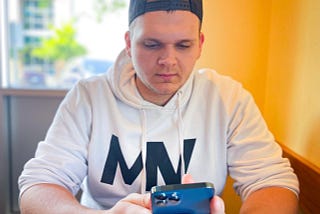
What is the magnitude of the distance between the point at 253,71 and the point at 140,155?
631 mm

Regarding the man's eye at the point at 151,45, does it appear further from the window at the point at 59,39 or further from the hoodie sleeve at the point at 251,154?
the window at the point at 59,39

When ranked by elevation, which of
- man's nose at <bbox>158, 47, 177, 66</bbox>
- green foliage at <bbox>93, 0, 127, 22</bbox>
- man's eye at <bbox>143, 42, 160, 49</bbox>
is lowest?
man's nose at <bbox>158, 47, 177, 66</bbox>

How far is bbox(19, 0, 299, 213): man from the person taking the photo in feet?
2.63

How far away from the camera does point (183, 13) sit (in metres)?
0.80

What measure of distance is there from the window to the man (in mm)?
586

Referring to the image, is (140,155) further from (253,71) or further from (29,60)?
(29,60)

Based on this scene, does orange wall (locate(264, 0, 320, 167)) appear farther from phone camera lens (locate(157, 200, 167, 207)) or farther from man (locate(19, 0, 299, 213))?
A: phone camera lens (locate(157, 200, 167, 207))

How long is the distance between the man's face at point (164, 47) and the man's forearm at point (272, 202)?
34cm

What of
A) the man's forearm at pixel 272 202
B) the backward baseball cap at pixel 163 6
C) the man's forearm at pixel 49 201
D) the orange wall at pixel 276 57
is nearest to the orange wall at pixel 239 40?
the orange wall at pixel 276 57

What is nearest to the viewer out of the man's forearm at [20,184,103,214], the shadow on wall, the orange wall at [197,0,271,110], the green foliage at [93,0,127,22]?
the man's forearm at [20,184,103,214]

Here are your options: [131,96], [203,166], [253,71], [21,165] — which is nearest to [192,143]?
[203,166]

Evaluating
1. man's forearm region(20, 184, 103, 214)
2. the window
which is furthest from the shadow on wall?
the window

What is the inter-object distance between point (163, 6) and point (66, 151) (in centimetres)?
45

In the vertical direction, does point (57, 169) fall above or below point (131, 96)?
below
